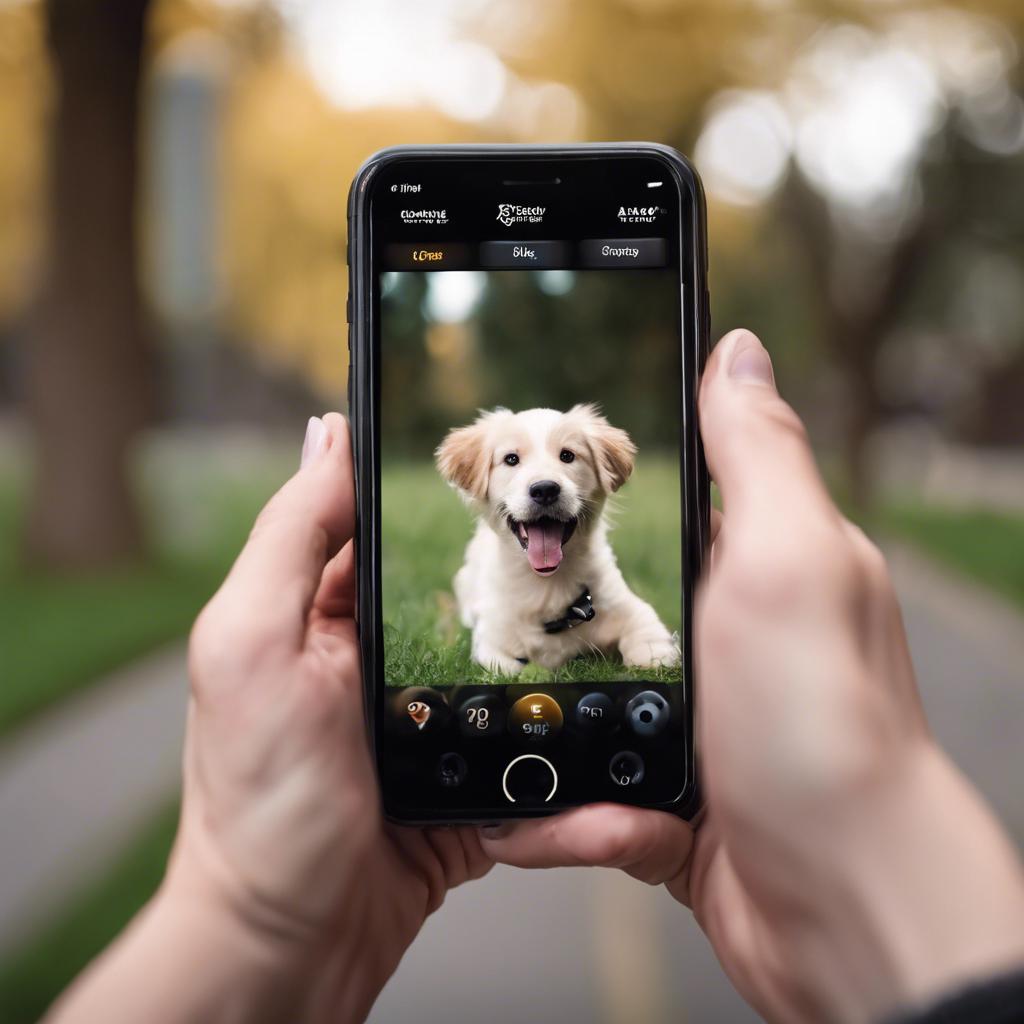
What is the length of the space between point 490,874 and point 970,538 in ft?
31.8

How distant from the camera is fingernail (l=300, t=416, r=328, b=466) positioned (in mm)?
1971

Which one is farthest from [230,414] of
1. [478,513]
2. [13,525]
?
[478,513]

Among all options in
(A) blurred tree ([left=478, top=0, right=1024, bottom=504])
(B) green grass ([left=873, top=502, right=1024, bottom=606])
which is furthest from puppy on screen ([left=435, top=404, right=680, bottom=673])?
(A) blurred tree ([left=478, top=0, right=1024, bottom=504])

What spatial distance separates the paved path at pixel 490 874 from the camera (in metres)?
4.02

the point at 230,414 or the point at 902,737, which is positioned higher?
the point at 902,737

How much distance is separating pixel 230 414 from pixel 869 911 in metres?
24.0

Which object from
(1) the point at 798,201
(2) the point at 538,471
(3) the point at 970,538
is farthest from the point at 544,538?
(1) the point at 798,201

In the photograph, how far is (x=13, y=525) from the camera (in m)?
12.1

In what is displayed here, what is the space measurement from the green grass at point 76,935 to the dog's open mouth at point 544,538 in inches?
110

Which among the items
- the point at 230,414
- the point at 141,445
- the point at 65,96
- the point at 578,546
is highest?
the point at 65,96

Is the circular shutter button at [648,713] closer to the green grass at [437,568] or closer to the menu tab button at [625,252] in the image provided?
the green grass at [437,568]

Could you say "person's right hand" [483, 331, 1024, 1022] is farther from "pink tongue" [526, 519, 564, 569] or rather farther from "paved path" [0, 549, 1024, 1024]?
"paved path" [0, 549, 1024, 1024]

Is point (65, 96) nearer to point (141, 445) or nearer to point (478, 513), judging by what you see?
point (141, 445)

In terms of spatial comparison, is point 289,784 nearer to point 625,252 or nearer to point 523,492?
point 523,492
